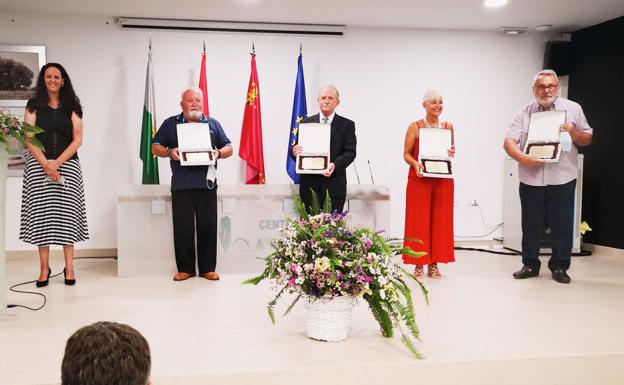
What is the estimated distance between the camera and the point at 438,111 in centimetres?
429

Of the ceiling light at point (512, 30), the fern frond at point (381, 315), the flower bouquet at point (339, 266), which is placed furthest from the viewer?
the ceiling light at point (512, 30)

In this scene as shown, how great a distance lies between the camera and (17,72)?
544 cm

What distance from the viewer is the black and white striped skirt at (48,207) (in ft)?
12.7

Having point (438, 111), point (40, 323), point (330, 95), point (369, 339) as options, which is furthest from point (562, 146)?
point (40, 323)

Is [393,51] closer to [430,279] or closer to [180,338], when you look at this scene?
[430,279]

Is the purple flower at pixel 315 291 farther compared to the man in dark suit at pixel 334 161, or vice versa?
the man in dark suit at pixel 334 161

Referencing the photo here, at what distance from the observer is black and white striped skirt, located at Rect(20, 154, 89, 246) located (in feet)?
12.7

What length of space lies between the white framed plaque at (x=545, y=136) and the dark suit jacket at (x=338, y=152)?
1290 millimetres

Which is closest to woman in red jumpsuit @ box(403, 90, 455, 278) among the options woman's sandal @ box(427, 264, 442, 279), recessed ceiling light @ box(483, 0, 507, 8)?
woman's sandal @ box(427, 264, 442, 279)

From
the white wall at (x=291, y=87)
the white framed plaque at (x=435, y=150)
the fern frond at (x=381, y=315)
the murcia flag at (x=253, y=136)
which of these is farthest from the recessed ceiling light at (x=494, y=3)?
the fern frond at (x=381, y=315)

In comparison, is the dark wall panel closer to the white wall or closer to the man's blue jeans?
the white wall

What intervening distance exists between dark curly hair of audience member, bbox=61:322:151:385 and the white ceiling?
4493mm

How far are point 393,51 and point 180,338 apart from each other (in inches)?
170

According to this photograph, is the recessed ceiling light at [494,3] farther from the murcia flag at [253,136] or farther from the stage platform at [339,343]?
the stage platform at [339,343]
